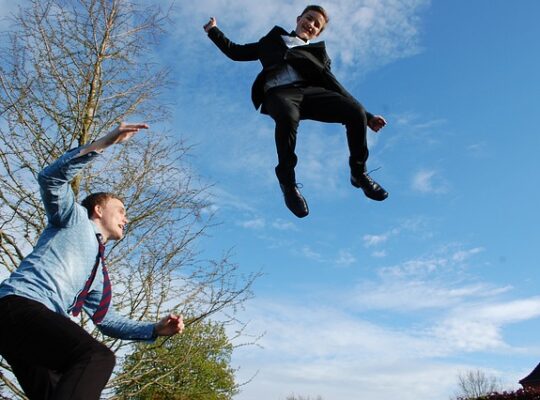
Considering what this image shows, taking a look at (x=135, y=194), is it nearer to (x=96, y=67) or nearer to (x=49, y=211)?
(x=96, y=67)

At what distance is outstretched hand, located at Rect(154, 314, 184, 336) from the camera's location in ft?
8.61

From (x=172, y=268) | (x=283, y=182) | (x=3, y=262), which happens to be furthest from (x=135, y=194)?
(x=283, y=182)

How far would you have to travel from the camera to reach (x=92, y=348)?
2.15 metres

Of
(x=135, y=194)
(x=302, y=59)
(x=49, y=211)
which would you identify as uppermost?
(x=135, y=194)

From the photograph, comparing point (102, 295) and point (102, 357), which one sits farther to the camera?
point (102, 295)

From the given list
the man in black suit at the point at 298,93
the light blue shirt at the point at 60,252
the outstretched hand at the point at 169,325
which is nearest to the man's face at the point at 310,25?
the man in black suit at the point at 298,93

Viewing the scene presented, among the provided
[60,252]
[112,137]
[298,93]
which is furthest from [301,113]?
[60,252]

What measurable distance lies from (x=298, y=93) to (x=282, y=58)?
10.5 inches

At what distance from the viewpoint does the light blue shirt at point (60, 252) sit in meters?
2.27

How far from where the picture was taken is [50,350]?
215 cm

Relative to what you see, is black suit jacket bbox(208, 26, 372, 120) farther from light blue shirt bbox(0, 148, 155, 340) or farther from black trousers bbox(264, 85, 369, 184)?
light blue shirt bbox(0, 148, 155, 340)

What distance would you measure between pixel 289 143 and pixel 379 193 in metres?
0.98

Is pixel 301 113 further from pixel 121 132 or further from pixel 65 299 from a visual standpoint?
pixel 65 299

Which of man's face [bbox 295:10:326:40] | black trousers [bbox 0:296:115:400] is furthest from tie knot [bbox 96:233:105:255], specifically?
man's face [bbox 295:10:326:40]
